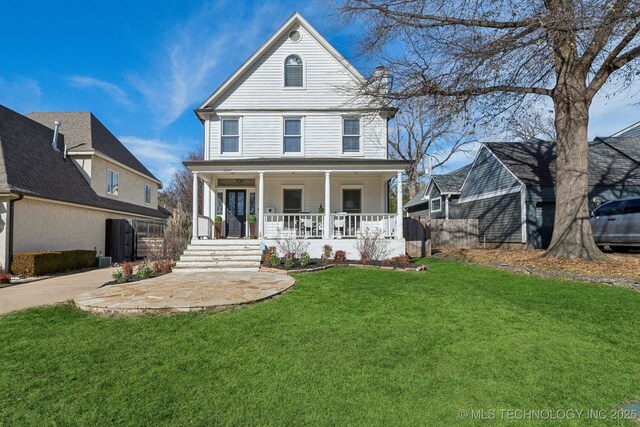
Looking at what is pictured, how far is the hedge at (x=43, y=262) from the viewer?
9492 mm

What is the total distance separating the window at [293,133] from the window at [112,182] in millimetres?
9419

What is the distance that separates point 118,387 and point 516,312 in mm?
5242

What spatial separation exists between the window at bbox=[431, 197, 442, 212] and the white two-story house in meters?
10.6

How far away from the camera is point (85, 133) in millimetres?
15367

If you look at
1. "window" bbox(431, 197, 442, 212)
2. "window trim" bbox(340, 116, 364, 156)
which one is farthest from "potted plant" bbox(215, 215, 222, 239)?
"window" bbox(431, 197, 442, 212)

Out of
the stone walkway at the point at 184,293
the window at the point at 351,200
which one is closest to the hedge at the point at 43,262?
the stone walkway at the point at 184,293

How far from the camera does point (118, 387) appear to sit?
9.37ft

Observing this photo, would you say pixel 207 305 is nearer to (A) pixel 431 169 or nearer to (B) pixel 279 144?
(B) pixel 279 144

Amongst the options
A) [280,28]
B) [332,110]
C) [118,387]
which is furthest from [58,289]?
[280,28]

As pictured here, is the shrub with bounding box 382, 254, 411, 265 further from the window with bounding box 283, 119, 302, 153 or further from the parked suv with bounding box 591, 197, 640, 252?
the parked suv with bounding box 591, 197, 640, 252

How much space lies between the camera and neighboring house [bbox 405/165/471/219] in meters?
21.2

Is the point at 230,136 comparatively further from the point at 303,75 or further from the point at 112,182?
the point at 112,182

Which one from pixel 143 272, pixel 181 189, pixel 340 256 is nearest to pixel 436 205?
pixel 340 256

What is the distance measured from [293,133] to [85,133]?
10.4m
